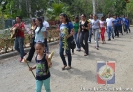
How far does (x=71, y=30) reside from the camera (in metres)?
6.36

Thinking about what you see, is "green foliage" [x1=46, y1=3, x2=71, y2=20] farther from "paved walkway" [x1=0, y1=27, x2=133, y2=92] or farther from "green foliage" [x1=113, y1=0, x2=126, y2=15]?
"green foliage" [x1=113, y1=0, x2=126, y2=15]

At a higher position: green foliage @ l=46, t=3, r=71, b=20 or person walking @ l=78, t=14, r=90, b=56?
green foliage @ l=46, t=3, r=71, b=20

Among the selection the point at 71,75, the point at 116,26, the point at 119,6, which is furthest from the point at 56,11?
the point at 119,6

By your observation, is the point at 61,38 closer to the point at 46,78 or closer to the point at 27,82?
the point at 27,82

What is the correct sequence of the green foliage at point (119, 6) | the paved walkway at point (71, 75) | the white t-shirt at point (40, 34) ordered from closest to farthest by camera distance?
the paved walkway at point (71, 75) < the white t-shirt at point (40, 34) < the green foliage at point (119, 6)

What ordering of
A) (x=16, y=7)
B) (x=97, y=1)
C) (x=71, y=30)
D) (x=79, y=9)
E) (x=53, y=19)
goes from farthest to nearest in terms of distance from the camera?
(x=97, y=1) < (x=79, y=9) < (x=16, y=7) < (x=53, y=19) < (x=71, y=30)

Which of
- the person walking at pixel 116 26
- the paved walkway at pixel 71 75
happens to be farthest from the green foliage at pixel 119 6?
the paved walkway at pixel 71 75

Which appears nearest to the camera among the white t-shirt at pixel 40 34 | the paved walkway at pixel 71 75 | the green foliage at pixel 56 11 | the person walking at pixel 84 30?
the paved walkway at pixel 71 75

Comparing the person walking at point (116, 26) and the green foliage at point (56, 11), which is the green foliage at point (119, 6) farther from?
the person walking at point (116, 26)

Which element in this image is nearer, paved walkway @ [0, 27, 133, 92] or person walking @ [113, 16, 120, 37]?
paved walkway @ [0, 27, 133, 92]

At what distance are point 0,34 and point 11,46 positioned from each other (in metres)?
0.89

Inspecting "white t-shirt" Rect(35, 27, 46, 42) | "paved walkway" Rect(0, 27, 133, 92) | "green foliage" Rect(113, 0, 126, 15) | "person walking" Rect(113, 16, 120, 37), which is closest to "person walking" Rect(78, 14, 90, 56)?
"paved walkway" Rect(0, 27, 133, 92)

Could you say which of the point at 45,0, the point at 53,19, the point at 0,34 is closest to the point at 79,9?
the point at 45,0

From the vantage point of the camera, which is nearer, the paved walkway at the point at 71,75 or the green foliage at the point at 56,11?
the paved walkway at the point at 71,75
